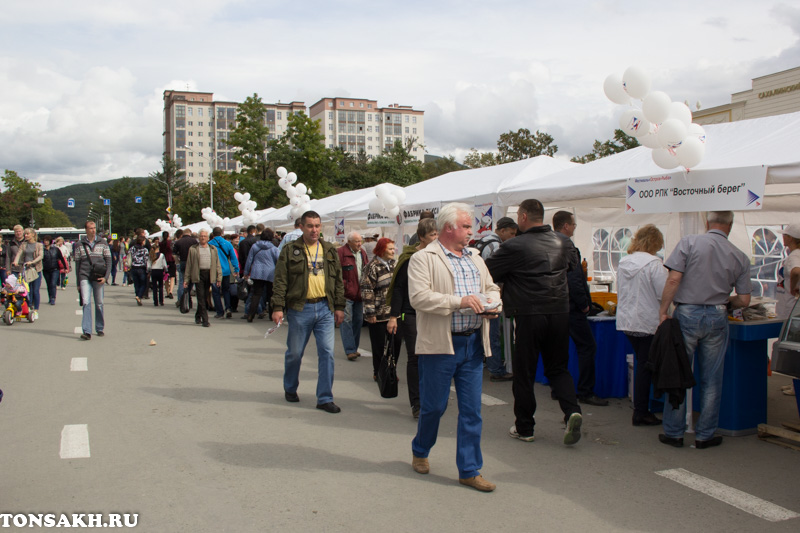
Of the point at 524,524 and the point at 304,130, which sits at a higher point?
the point at 304,130

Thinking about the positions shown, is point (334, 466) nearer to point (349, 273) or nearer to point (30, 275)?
point (349, 273)

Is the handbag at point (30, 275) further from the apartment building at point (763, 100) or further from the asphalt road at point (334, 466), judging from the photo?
the apartment building at point (763, 100)

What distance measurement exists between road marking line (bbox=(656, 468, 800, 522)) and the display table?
7.38 ft

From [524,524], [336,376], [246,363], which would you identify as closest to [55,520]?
[524,524]

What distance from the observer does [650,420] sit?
6.03 m

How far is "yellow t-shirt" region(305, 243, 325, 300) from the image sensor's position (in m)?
6.46

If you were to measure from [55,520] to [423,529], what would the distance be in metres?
2.19

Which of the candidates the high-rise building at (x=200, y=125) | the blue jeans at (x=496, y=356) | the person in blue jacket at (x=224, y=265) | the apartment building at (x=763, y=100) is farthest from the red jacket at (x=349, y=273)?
the high-rise building at (x=200, y=125)

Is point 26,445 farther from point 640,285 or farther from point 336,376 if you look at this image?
point 640,285

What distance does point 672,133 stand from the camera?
599 cm

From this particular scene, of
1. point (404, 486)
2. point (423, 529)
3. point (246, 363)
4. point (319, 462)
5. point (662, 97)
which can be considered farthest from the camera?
point (246, 363)

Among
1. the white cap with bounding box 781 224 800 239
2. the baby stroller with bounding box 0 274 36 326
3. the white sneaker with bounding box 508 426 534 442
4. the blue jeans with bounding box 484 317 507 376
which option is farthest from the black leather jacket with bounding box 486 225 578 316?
the baby stroller with bounding box 0 274 36 326

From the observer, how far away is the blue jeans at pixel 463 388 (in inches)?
171

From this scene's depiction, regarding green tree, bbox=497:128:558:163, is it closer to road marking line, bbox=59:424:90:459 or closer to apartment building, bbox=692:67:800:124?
apartment building, bbox=692:67:800:124
